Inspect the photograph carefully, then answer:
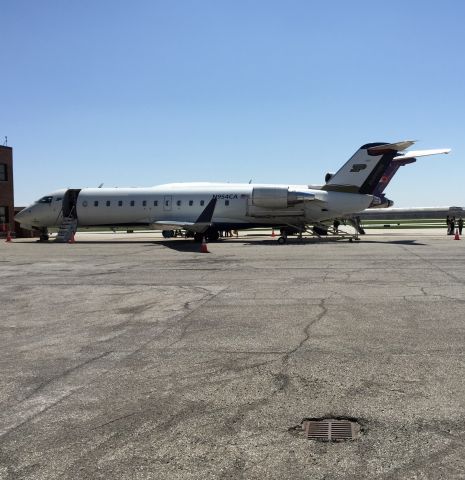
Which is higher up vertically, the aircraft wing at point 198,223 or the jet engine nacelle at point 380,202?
the jet engine nacelle at point 380,202

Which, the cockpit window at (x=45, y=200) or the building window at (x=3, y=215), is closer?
the cockpit window at (x=45, y=200)

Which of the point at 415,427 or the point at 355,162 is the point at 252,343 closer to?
the point at 415,427

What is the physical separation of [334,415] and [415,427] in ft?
2.24

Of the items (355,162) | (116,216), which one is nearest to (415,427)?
(355,162)

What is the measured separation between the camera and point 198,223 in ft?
99.8

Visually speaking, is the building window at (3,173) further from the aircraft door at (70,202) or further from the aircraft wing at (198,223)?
the aircraft wing at (198,223)

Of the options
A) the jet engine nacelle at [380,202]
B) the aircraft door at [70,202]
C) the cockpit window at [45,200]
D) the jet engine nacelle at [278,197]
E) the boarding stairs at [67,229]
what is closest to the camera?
the jet engine nacelle at [278,197]

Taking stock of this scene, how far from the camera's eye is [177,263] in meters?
19.4

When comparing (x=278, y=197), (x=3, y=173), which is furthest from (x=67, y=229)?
(x=278, y=197)

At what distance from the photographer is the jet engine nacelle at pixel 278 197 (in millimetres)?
32094

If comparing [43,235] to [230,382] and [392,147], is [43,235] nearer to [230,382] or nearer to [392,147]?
[392,147]

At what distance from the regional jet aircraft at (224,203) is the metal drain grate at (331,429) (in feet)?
84.0

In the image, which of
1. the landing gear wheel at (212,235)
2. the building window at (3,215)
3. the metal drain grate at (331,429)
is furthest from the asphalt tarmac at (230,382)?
the building window at (3,215)

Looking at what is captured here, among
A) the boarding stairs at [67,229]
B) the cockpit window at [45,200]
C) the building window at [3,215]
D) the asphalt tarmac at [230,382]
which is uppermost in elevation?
the cockpit window at [45,200]
